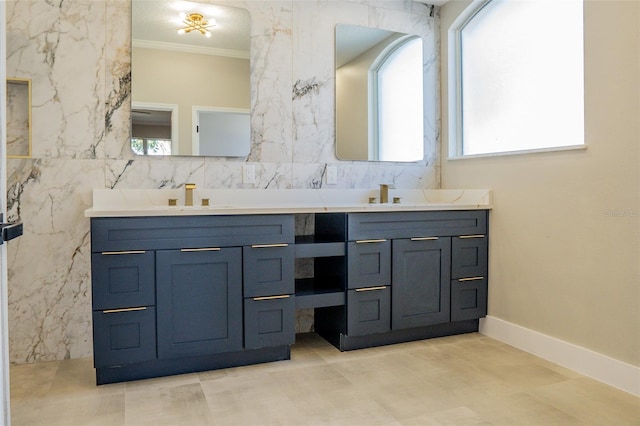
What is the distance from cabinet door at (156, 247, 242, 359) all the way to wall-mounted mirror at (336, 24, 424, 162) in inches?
49.3

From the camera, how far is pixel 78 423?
1.98m

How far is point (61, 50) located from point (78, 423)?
200 centimetres

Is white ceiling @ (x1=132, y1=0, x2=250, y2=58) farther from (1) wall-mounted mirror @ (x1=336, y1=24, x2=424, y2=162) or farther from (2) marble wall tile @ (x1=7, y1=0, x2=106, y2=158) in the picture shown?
(1) wall-mounted mirror @ (x1=336, y1=24, x2=424, y2=162)

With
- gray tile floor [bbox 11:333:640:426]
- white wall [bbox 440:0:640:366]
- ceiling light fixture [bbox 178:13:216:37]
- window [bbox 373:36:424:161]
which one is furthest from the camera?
window [bbox 373:36:424:161]

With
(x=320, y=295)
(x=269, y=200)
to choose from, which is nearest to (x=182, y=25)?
(x=269, y=200)

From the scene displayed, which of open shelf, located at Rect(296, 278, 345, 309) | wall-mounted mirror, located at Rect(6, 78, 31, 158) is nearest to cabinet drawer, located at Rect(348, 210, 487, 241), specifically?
open shelf, located at Rect(296, 278, 345, 309)

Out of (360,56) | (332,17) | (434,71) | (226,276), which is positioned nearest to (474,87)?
(434,71)

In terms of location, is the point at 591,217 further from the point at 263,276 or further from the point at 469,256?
the point at 263,276

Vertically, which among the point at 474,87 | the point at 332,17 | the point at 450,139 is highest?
the point at 332,17

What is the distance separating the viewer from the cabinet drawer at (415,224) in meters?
2.81

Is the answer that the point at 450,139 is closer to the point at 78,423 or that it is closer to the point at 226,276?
the point at 226,276

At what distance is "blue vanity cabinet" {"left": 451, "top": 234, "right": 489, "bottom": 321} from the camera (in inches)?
121

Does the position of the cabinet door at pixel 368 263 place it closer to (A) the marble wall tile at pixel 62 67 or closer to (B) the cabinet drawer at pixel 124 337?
(B) the cabinet drawer at pixel 124 337

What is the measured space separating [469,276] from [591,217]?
0.88 meters
